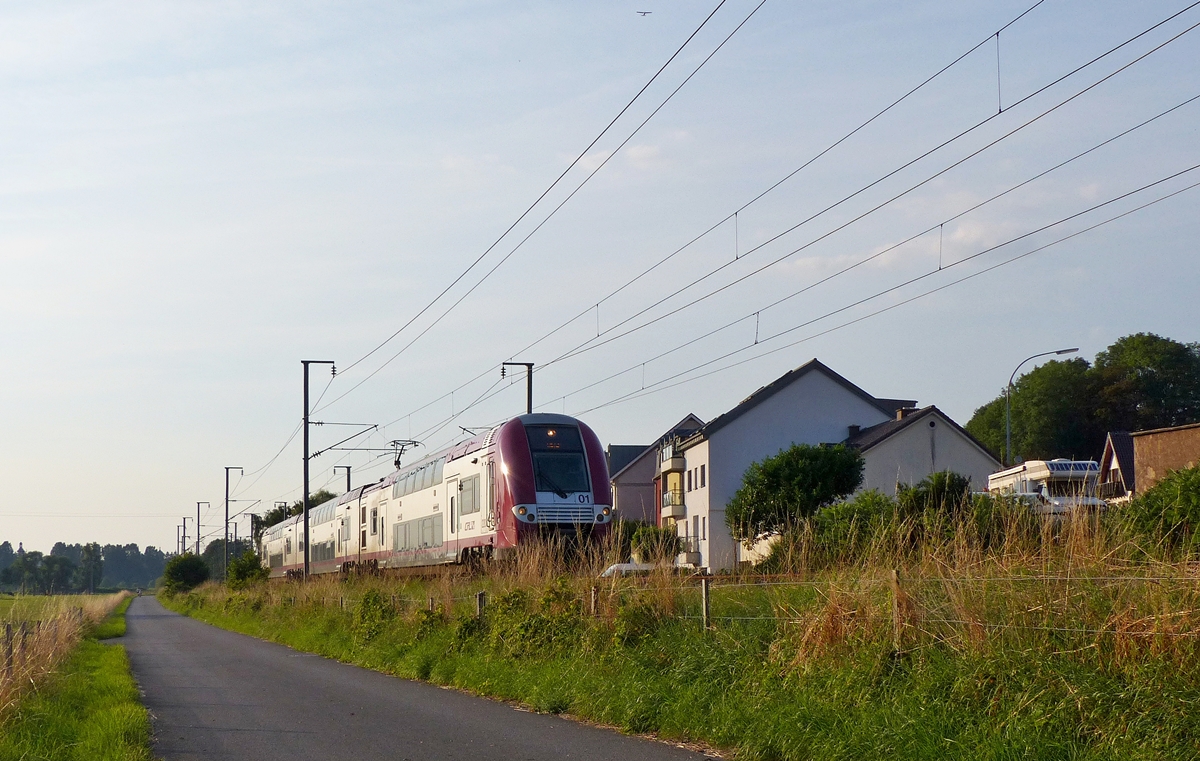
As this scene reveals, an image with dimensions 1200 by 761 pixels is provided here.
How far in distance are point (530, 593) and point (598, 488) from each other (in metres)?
9.80

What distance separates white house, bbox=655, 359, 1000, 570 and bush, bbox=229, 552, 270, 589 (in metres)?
20.7

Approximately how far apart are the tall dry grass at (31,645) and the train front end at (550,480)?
8.61 meters

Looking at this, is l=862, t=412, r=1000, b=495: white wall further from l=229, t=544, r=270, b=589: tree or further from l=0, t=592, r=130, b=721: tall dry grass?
l=0, t=592, r=130, b=721: tall dry grass

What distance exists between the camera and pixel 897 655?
9930 millimetres

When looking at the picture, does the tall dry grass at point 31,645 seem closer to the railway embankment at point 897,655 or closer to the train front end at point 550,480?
the railway embankment at point 897,655

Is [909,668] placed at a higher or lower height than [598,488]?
lower

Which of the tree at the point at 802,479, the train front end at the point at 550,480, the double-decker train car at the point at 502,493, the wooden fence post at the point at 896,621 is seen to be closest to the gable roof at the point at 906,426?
the tree at the point at 802,479

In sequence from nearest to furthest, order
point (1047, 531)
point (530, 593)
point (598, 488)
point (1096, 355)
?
1. point (1047, 531)
2. point (530, 593)
3. point (598, 488)
4. point (1096, 355)

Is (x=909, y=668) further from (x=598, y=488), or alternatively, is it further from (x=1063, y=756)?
(x=598, y=488)

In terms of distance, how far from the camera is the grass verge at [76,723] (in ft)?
35.0

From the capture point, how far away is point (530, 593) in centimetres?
1700

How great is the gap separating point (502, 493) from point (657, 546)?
9877 mm

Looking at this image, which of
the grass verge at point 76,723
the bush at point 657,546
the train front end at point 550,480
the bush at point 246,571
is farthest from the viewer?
the bush at point 246,571

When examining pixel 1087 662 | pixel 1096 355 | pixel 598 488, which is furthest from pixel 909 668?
pixel 1096 355
